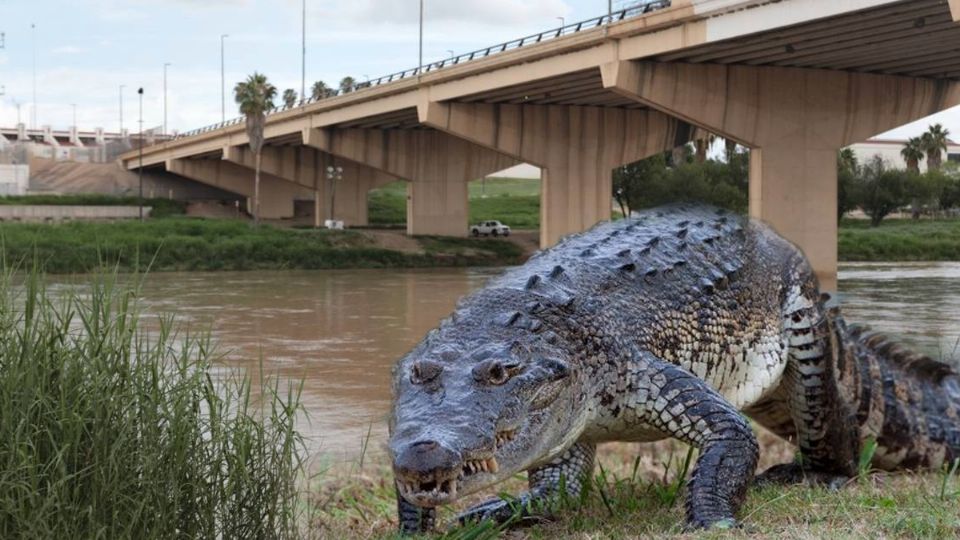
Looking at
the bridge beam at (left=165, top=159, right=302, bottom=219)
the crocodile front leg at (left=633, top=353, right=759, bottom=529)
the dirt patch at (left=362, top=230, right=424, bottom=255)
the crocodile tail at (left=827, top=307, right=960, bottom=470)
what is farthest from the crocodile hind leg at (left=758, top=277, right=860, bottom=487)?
the bridge beam at (left=165, top=159, right=302, bottom=219)

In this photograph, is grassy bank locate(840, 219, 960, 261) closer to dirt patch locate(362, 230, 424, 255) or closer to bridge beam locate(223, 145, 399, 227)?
dirt patch locate(362, 230, 424, 255)

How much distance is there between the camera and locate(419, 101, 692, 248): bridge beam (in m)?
47.3

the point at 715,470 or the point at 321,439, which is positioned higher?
the point at 715,470

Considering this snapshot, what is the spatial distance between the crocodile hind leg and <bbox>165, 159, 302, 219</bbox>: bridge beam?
269 feet

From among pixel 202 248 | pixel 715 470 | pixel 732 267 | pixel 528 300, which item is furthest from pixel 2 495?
pixel 202 248

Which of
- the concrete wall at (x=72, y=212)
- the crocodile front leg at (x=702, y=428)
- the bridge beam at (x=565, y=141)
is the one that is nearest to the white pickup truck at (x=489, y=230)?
the bridge beam at (x=565, y=141)

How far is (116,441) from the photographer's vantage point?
13.7 ft

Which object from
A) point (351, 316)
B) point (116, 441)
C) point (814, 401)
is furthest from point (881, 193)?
point (116, 441)

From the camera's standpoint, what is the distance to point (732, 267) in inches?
241

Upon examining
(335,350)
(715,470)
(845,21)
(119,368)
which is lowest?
(335,350)

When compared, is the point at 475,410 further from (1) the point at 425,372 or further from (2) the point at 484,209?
(2) the point at 484,209

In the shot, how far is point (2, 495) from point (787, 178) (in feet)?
113

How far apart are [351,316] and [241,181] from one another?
65.7 m

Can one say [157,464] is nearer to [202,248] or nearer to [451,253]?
[202,248]
